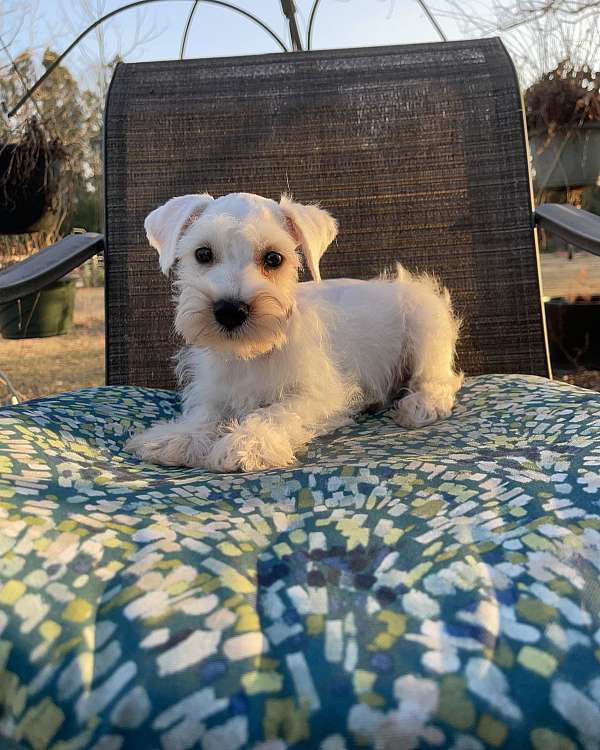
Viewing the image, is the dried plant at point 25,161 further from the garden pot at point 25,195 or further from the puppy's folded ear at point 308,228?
the puppy's folded ear at point 308,228

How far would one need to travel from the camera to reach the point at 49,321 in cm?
491

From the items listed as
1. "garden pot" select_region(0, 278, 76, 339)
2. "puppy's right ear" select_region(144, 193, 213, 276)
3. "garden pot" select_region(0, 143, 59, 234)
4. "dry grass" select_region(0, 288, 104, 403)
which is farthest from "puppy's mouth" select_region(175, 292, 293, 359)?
"dry grass" select_region(0, 288, 104, 403)

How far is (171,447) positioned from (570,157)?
3.75m

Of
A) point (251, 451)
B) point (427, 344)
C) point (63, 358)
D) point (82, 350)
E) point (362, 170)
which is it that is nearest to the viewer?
point (251, 451)

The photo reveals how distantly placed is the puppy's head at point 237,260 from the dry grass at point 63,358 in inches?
116

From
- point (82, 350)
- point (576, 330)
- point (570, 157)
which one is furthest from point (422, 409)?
point (82, 350)

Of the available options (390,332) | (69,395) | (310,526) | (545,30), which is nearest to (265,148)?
(390,332)

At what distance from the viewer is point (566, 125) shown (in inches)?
173

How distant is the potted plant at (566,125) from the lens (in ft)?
14.1

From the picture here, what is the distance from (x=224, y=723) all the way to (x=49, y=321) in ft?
14.9

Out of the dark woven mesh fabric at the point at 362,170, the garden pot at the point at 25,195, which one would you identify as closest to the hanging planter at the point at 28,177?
the garden pot at the point at 25,195

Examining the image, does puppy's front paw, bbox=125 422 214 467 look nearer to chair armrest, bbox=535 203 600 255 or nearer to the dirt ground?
chair armrest, bbox=535 203 600 255

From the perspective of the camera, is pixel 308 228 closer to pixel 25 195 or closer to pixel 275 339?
pixel 275 339

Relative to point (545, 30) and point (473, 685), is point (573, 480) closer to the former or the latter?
point (473, 685)
